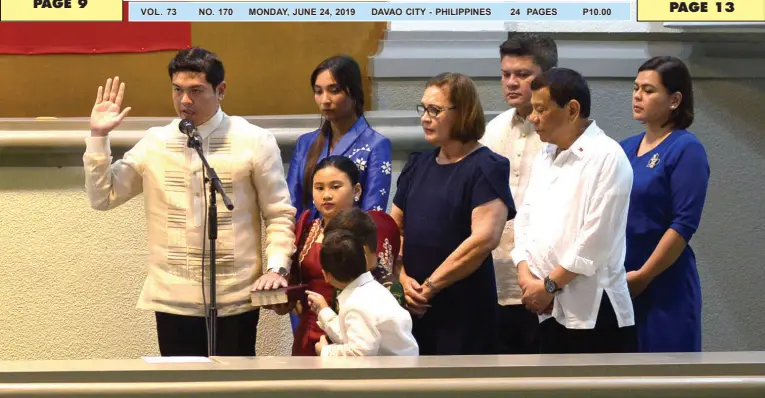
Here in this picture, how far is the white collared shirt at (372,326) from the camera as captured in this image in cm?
266

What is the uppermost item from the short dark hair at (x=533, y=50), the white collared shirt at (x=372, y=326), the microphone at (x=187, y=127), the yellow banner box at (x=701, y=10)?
the yellow banner box at (x=701, y=10)

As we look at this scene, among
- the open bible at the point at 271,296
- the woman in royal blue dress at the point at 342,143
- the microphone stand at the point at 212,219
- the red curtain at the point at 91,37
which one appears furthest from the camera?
the red curtain at the point at 91,37

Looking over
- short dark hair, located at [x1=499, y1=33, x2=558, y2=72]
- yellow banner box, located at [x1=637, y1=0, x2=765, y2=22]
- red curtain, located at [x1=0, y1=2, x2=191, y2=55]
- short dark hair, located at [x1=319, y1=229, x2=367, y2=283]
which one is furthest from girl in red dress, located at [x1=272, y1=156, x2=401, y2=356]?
red curtain, located at [x1=0, y1=2, x2=191, y2=55]

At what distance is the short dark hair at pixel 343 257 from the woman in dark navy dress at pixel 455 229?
0.35m

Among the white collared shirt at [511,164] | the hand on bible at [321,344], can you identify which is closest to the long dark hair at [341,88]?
the white collared shirt at [511,164]

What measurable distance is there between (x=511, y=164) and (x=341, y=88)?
23.0 inches

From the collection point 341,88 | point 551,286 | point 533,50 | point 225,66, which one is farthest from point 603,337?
point 225,66

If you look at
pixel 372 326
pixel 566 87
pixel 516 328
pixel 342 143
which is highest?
pixel 566 87

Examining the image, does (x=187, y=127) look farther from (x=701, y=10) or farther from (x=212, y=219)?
(x=701, y=10)

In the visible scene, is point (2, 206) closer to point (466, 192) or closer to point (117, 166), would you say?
point (117, 166)

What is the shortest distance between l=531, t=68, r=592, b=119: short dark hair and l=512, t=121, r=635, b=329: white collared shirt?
87mm

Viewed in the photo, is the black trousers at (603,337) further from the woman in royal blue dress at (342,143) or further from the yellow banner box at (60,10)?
A: the yellow banner box at (60,10)

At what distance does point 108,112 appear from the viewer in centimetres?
313

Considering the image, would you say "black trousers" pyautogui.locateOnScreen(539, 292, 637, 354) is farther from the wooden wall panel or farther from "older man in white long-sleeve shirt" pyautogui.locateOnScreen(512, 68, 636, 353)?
the wooden wall panel
